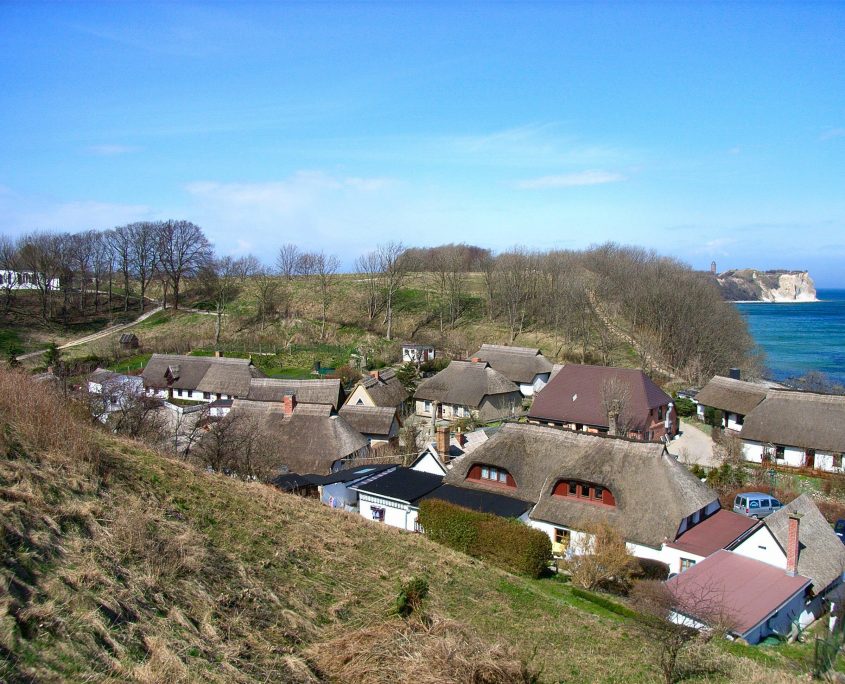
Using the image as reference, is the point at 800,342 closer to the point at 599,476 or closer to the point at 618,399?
the point at 618,399

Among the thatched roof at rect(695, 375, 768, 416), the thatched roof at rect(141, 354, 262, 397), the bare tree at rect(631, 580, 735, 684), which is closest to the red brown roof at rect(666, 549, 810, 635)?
the bare tree at rect(631, 580, 735, 684)

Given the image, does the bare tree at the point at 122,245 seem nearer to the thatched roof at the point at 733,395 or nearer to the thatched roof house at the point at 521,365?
the thatched roof house at the point at 521,365

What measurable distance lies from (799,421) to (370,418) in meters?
24.4

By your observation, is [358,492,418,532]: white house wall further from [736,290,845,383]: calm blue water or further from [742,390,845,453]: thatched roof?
[736,290,845,383]: calm blue water

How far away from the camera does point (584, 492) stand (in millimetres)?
22391

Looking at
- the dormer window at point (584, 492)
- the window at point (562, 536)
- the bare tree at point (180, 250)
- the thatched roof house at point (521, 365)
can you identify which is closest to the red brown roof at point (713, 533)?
the dormer window at point (584, 492)

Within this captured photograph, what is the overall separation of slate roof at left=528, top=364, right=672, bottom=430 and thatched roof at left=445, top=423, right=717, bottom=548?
1245 centimetres

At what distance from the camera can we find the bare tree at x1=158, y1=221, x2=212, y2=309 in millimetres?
82812

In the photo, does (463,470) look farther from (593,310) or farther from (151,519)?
(593,310)

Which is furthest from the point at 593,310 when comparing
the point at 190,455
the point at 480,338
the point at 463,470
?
the point at 190,455

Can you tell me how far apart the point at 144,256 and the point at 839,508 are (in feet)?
271

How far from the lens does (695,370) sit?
5619 cm

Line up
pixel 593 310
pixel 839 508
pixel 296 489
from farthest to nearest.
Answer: pixel 593 310 → pixel 839 508 → pixel 296 489

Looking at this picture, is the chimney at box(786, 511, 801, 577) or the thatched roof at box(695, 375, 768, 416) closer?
the chimney at box(786, 511, 801, 577)
